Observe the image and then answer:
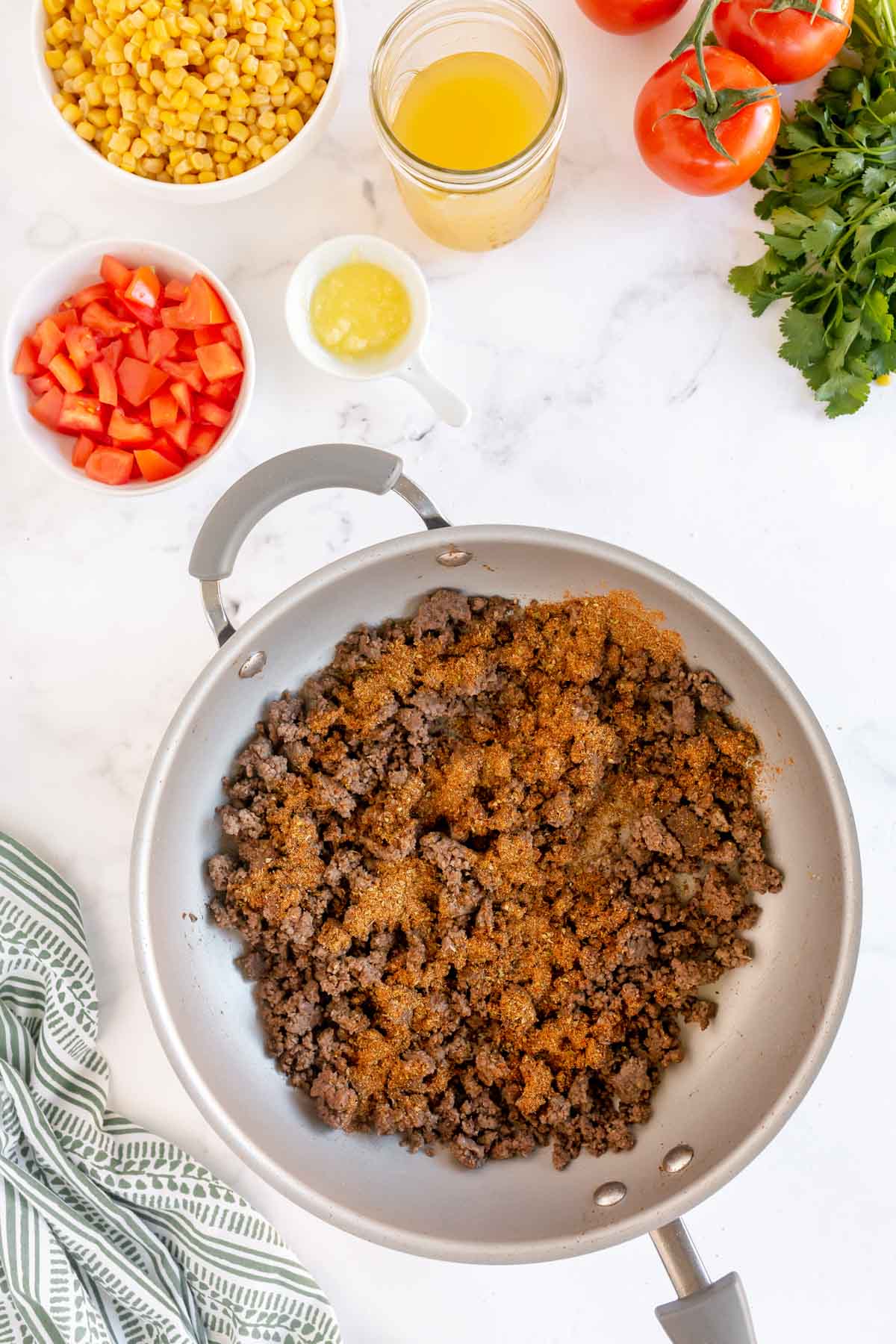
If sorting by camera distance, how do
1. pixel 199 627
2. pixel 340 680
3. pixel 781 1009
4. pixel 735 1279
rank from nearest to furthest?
pixel 735 1279 → pixel 781 1009 → pixel 340 680 → pixel 199 627

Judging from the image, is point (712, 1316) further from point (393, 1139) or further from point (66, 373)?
point (66, 373)

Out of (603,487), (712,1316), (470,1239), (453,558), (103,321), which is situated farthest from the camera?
(603,487)

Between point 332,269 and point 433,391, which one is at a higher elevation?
point 332,269

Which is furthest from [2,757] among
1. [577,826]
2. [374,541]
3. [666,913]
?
[666,913]

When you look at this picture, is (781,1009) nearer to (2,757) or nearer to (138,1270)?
(138,1270)

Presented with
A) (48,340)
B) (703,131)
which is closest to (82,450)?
(48,340)
